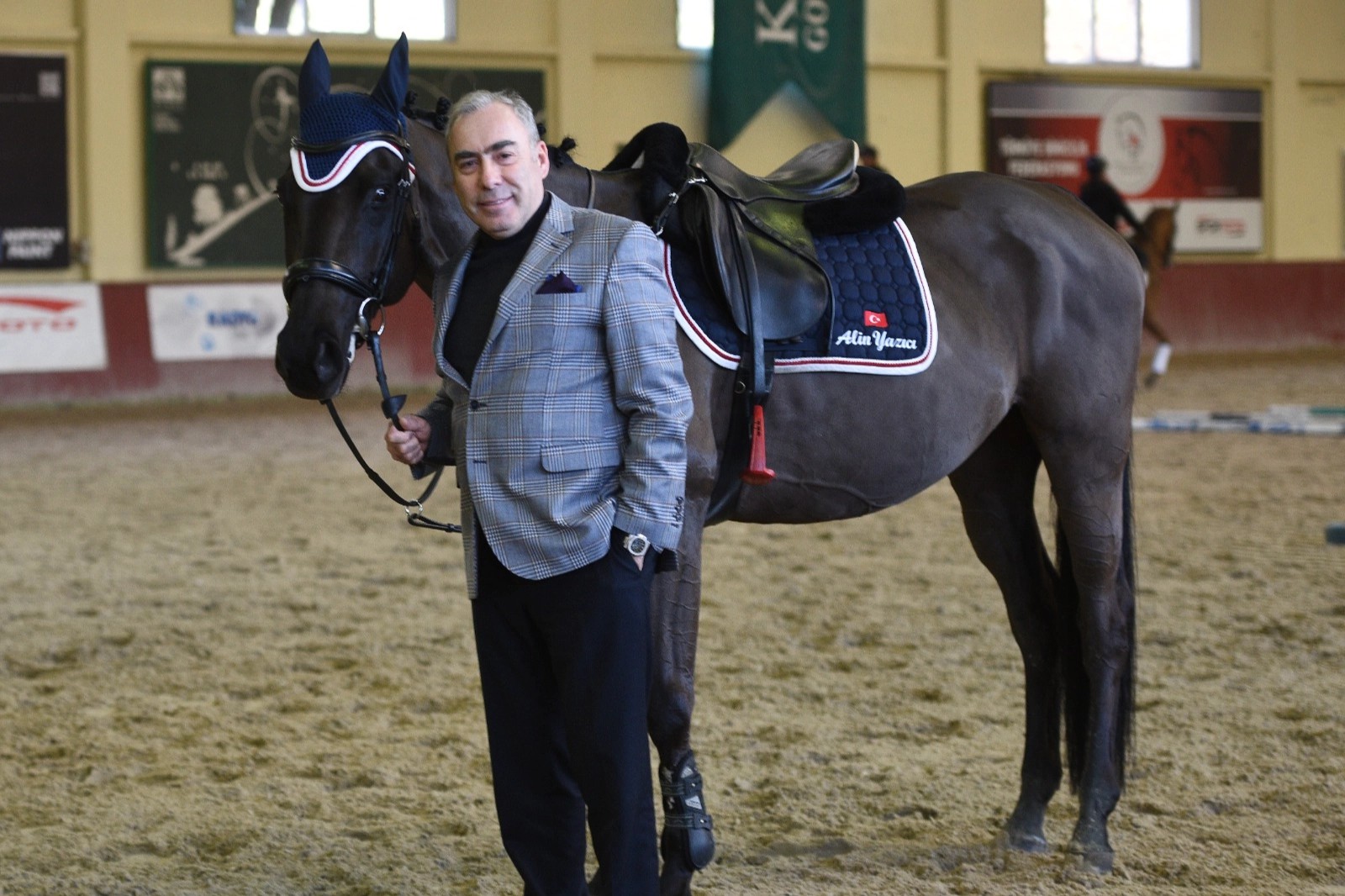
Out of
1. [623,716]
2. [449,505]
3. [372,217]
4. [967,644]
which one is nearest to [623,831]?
[623,716]

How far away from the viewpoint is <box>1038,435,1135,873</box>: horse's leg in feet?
10.1

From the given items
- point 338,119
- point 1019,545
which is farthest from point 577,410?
point 1019,545

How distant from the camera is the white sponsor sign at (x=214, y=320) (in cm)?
1227

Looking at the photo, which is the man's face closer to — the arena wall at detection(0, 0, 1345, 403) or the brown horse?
the arena wall at detection(0, 0, 1345, 403)

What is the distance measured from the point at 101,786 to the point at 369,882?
0.92 m

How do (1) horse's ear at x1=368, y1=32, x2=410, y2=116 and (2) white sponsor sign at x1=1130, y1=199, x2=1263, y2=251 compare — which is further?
(2) white sponsor sign at x1=1130, y1=199, x2=1263, y2=251

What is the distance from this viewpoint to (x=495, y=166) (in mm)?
2102

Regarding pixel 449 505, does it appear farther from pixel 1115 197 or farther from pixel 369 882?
pixel 1115 197

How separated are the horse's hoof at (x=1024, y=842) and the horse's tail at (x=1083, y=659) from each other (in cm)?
16

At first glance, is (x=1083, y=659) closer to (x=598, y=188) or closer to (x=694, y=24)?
(x=598, y=188)

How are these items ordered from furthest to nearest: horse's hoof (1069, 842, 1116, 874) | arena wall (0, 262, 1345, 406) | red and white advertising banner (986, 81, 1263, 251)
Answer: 1. red and white advertising banner (986, 81, 1263, 251)
2. arena wall (0, 262, 1345, 406)
3. horse's hoof (1069, 842, 1116, 874)

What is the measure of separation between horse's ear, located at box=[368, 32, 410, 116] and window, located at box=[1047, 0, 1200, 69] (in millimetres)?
14311

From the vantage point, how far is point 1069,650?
3191 millimetres

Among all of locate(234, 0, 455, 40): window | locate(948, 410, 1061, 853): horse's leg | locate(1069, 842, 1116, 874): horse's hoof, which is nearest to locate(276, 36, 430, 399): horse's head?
locate(948, 410, 1061, 853): horse's leg
